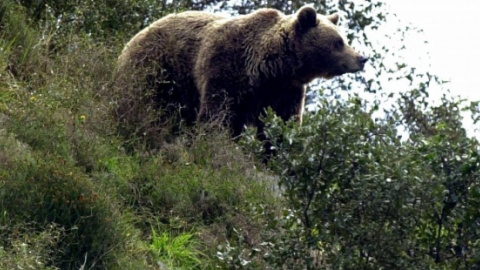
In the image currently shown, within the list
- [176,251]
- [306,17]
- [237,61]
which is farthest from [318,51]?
[176,251]

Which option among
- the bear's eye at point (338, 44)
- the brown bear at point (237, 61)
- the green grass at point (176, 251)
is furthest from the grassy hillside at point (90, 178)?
the bear's eye at point (338, 44)

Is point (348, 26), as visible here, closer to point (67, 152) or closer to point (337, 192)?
point (67, 152)

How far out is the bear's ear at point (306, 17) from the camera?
1264 cm

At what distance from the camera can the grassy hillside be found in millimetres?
8594

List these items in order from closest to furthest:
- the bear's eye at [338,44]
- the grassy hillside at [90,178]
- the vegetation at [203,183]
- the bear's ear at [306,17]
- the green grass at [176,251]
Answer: the vegetation at [203,183] < the grassy hillside at [90,178] < the green grass at [176,251] < the bear's ear at [306,17] < the bear's eye at [338,44]

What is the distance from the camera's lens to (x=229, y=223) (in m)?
10.1

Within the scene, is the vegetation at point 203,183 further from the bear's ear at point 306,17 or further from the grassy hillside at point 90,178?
the bear's ear at point 306,17

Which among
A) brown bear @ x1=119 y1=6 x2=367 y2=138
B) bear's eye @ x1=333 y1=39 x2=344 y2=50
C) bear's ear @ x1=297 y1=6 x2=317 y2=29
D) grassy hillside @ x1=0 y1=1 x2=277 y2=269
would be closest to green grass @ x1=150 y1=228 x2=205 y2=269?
grassy hillside @ x1=0 y1=1 x2=277 y2=269

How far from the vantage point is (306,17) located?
1267 centimetres

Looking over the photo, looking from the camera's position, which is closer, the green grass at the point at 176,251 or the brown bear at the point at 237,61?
the green grass at the point at 176,251

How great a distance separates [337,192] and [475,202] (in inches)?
32.1

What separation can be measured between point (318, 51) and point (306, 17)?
0.38m

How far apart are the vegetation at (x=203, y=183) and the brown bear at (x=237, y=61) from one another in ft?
1.55

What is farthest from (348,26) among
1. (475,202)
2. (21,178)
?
(475,202)
